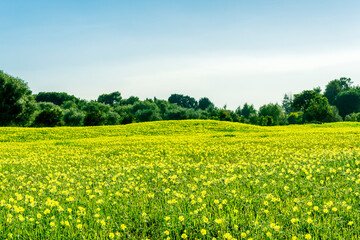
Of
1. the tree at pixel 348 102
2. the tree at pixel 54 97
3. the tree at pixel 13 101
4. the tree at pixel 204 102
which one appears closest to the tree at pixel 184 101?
the tree at pixel 204 102

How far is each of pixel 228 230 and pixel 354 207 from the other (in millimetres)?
2085

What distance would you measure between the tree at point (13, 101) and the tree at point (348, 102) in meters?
99.0

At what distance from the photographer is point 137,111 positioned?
77375 mm

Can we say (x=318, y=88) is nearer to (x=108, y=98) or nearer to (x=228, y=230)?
(x=108, y=98)

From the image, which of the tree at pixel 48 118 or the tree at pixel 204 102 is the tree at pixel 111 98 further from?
the tree at pixel 48 118

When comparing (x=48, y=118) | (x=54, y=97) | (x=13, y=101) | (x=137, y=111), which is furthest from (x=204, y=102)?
(x=13, y=101)

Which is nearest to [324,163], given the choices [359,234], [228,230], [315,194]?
[315,194]

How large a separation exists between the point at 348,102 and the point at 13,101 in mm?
102028

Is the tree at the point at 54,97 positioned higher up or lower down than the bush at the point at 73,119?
higher up

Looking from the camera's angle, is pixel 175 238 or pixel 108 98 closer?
pixel 175 238

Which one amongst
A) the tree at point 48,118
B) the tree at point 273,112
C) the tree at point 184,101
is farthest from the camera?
the tree at point 184,101

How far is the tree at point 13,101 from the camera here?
44750 millimetres

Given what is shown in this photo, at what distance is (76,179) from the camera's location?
7.05m

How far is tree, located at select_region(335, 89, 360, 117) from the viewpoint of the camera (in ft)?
332
